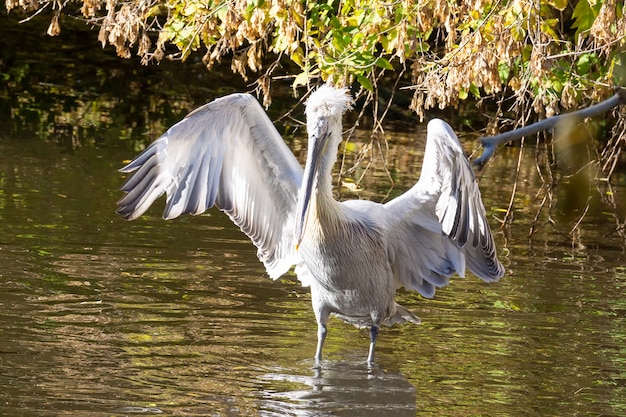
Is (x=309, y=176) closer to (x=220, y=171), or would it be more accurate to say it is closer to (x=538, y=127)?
(x=220, y=171)

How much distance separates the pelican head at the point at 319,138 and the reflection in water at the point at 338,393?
0.71 m

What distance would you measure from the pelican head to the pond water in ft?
2.84

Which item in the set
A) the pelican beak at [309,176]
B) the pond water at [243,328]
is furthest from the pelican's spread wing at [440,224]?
the pelican beak at [309,176]

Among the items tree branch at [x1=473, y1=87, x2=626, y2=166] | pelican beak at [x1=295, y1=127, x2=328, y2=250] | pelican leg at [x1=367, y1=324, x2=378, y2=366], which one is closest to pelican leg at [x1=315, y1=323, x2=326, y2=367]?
pelican leg at [x1=367, y1=324, x2=378, y2=366]

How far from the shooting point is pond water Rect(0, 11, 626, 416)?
17.4 ft

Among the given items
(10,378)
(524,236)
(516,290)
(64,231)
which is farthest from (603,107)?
(524,236)

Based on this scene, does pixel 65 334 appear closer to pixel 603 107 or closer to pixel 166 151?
pixel 166 151

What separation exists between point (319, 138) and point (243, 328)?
1363 mm

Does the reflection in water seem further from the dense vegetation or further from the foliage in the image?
the foliage

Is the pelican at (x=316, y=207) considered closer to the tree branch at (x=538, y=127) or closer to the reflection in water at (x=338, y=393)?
the reflection in water at (x=338, y=393)

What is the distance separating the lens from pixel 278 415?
5.01 meters

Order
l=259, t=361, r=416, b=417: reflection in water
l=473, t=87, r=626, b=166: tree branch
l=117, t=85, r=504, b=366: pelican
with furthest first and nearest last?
l=117, t=85, r=504, b=366: pelican < l=259, t=361, r=416, b=417: reflection in water < l=473, t=87, r=626, b=166: tree branch

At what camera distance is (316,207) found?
5.89m

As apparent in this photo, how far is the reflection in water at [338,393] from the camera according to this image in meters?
5.20
